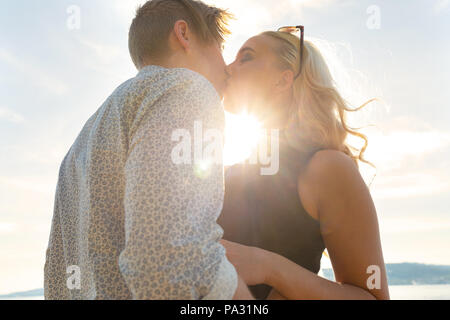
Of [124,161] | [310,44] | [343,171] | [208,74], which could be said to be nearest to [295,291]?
[343,171]

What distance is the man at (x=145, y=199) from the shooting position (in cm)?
121

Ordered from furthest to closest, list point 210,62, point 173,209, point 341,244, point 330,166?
point 210,62 < point 330,166 < point 341,244 < point 173,209

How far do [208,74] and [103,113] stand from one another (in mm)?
1091

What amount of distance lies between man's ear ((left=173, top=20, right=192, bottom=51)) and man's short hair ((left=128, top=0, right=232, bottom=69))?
38 millimetres

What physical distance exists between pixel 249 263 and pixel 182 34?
132 cm

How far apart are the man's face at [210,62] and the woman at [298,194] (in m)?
0.32

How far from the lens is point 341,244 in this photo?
2.15 m

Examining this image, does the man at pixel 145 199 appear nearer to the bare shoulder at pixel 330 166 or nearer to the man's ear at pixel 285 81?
the bare shoulder at pixel 330 166

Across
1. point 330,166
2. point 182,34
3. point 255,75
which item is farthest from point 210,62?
point 330,166

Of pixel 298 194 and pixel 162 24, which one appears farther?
pixel 298 194

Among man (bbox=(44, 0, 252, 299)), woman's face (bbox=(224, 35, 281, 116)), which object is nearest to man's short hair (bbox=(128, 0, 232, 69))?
man (bbox=(44, 0, 252, 299))

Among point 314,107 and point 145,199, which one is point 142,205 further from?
point 314,107

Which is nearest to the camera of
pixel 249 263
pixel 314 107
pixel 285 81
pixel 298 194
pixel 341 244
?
pixel 249 263
